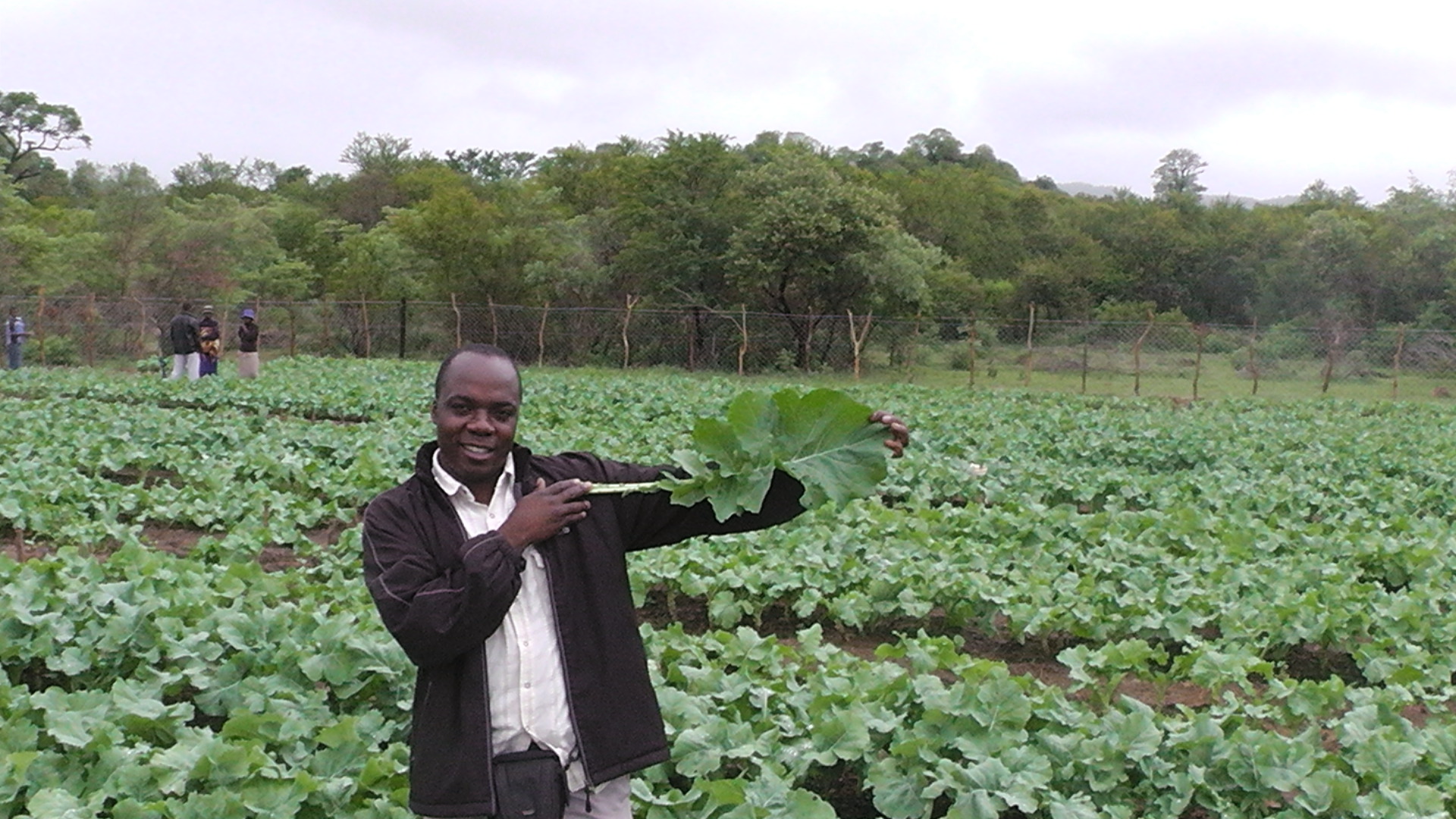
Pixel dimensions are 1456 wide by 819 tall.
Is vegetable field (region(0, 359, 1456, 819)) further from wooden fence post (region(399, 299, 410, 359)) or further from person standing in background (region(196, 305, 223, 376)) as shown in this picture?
wooden fence post (region(399, 299, 410, 359))

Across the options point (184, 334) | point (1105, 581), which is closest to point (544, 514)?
point (1105, 581)

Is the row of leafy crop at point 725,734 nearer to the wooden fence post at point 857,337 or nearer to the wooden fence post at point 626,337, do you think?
the wooden fence post at point 857,337

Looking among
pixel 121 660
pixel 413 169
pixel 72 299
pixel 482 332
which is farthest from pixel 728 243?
pixel 413 169

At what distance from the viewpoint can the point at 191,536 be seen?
28.3 feet

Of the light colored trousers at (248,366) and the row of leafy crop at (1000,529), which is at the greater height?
the light colored trousers at (248,366)

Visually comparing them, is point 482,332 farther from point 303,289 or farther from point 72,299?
point 303,289

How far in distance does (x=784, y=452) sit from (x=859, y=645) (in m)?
3.93

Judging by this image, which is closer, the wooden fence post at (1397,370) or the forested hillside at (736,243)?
the wooden fence post at (1397,370)

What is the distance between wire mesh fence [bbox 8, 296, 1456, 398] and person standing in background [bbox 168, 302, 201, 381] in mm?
7147

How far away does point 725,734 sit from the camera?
4070 mm

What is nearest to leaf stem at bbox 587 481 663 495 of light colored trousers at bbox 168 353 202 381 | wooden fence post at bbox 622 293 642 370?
light colored trousers at bbox 168 353 202 381

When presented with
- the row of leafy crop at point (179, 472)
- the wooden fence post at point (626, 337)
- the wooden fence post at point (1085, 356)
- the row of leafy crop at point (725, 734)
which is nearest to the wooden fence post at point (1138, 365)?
the wooden fence post at point (1085, 356)

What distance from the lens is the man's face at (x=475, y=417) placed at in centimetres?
259

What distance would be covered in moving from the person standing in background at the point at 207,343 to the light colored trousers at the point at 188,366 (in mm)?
109
